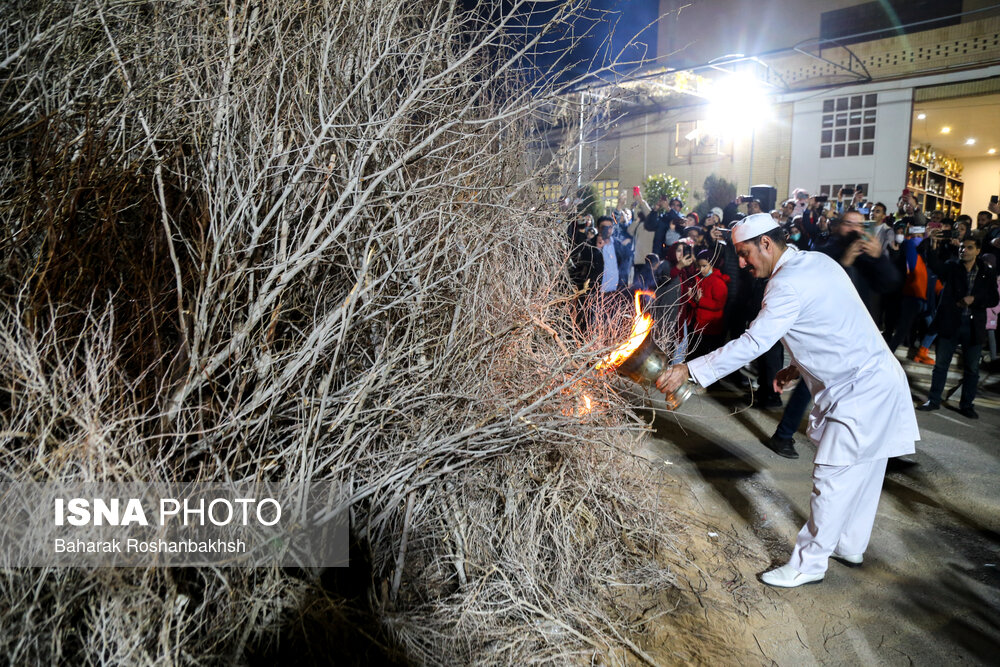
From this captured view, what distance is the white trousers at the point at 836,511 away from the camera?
13.1 feet

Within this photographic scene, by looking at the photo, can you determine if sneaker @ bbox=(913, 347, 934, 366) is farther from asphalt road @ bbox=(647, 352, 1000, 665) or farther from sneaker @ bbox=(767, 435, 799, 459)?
sneaker @ bbox=(767, 435, 799, 459)

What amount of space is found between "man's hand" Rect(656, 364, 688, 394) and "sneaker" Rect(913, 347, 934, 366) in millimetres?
7920

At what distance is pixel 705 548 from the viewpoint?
446 centimetres

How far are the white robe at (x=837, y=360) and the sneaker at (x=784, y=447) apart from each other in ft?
6.94

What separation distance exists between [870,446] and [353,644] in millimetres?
3200

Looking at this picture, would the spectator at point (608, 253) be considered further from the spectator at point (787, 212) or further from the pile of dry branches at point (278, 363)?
the pile of dry branches at point (278, 363)

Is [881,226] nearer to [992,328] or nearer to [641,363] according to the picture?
[992,328]

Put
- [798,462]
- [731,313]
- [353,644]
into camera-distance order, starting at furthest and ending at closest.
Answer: [731,313]
[798,462]
[353,644]

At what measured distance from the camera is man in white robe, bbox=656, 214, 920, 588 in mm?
4016

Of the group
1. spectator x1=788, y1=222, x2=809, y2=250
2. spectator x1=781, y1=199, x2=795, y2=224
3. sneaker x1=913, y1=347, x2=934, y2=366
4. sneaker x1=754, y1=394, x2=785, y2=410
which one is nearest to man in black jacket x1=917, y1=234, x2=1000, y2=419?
sneaker x1=754, y1=394, x2=785, y2=410

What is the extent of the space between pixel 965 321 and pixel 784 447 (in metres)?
3.06

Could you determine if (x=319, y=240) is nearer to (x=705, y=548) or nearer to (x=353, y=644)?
(x=353, y=644)

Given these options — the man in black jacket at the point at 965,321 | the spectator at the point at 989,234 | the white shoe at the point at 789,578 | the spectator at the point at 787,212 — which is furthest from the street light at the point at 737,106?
the white shoe at the point at 789,578

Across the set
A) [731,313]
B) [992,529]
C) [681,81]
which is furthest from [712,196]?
[992,529]
